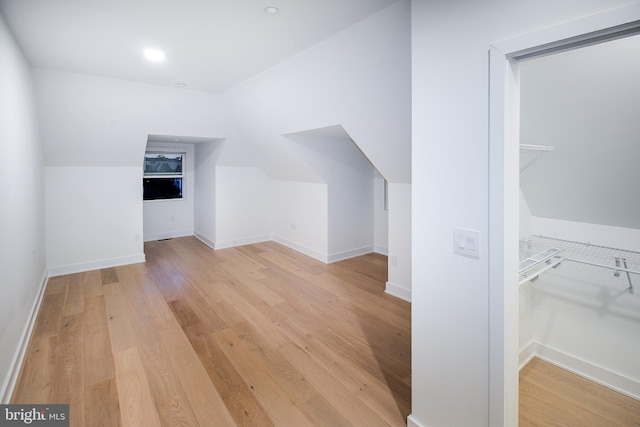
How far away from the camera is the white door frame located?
1228mm

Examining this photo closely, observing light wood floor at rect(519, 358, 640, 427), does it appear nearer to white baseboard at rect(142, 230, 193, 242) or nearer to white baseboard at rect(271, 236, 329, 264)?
white baseboard at rect(271, 236, 329, 264)

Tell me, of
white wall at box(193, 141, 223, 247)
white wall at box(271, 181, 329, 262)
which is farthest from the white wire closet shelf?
white wall at box(193, 141, 223, 247)

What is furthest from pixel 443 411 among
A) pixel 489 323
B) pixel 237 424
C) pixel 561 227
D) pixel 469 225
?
pixel 561 227

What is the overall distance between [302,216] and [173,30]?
133 inches

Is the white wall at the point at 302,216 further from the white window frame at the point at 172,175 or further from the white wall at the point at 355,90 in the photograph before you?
the white window frame at the point at 172,175

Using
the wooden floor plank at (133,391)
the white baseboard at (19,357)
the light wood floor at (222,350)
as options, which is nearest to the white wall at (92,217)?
the light wood floor at (222,350)

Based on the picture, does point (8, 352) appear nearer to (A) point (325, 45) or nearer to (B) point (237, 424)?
(B) point (237, 424)

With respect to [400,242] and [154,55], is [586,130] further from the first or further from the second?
[154,55]

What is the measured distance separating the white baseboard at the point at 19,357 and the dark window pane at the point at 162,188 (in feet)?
10.0

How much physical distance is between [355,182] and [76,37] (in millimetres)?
3692

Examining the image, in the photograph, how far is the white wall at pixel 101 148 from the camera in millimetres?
3582

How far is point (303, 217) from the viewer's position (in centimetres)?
525

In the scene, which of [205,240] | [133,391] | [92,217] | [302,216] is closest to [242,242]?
[205,240]

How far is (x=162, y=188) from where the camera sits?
20.7 ft
